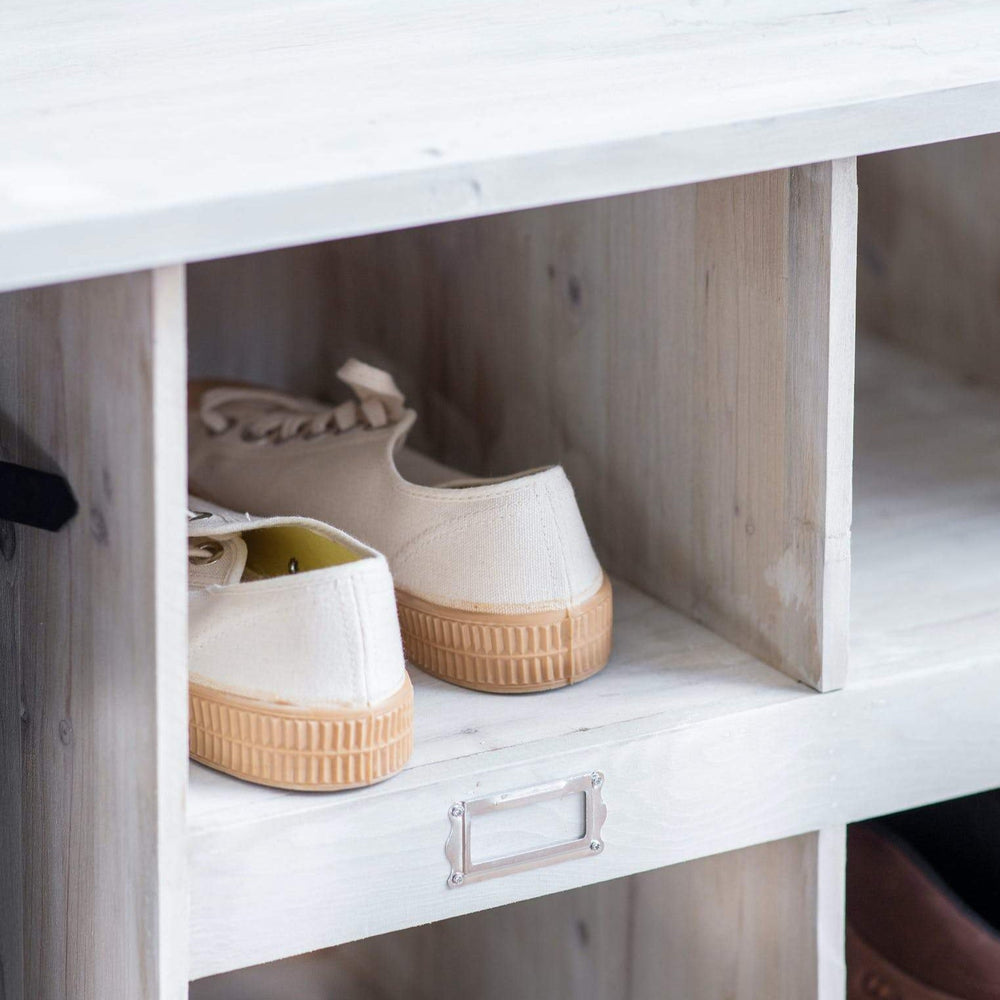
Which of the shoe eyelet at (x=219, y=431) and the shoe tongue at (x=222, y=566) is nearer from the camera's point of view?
the shoe tongue at (x=222, y=566)

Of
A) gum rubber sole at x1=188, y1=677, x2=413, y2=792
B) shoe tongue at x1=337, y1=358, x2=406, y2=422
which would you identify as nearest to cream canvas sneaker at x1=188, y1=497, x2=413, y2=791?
gum rubber sole at x1=188, y1=677, x2=413, y2=792

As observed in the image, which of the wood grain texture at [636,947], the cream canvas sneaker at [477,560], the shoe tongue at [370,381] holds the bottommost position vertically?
the wood grain texture at [636,947]

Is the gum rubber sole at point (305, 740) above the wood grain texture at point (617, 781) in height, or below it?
above

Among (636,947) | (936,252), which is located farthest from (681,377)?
(936,252)

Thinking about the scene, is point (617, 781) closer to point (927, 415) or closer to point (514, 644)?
point (514, 644)

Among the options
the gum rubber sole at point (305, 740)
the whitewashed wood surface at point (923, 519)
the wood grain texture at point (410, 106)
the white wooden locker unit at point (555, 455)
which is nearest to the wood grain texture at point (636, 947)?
the white wooden locker unit at point (555, 455)

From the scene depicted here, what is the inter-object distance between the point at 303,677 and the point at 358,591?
0.13ft

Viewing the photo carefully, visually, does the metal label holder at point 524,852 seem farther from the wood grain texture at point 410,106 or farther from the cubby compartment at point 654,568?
the wood grain texture at point 410,106

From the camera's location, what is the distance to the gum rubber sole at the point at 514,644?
68 centimetres

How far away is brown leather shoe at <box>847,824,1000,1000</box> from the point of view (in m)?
0.80

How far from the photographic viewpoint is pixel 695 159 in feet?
1.79

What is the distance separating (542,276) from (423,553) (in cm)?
22

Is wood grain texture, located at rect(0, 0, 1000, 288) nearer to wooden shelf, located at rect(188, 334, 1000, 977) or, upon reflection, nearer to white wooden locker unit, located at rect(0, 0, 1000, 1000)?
white wooden locker unit, located at rect(0, 0, 1000, 1000)

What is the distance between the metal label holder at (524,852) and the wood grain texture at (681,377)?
12cm
